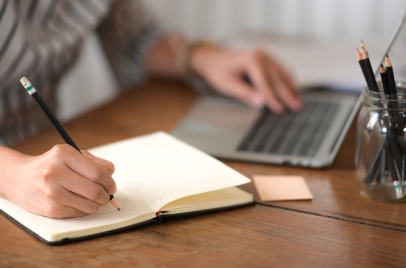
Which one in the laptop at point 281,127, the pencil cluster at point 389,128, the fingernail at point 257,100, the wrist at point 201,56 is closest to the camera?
the pencil cluster at point 389,128

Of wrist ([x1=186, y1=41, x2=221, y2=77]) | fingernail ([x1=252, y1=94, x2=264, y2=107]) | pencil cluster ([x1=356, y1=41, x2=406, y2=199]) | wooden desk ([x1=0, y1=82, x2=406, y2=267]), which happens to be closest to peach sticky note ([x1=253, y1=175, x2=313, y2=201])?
wooden desk ([x1=0, y1=82, x2=406, y2=267])

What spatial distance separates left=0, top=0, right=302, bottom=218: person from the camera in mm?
737

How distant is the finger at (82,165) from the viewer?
69cm

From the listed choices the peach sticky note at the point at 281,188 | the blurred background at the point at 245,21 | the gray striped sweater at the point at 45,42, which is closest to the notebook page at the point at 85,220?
the peach sticky note at the point at 281,188

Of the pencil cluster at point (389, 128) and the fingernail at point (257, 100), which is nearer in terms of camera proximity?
the pencil cluster at point (389, 128)

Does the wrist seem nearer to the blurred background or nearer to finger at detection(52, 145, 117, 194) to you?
the blurred background

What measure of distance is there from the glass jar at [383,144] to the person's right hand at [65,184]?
365 millimetres

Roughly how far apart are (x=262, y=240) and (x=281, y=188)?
168 millimetres

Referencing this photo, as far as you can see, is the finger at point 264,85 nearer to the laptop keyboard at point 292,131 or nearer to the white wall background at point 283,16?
the laptop keyboard at point 292,131

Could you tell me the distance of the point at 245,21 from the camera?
2213mm

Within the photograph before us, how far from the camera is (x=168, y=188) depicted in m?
0.76

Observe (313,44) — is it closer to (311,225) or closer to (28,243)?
(311,225)

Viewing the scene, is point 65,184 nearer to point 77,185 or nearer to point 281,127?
point 77,185

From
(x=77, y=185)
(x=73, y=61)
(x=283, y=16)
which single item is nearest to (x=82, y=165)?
(x=77, y=185)
